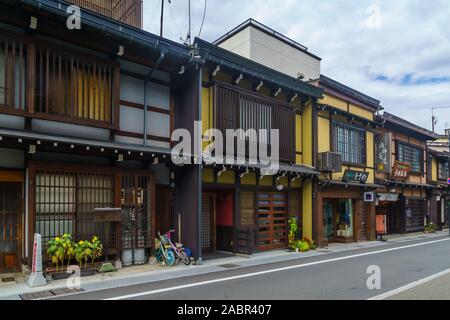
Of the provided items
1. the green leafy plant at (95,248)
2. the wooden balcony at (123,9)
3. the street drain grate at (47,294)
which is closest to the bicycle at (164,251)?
the green leafy plant at (95,248)

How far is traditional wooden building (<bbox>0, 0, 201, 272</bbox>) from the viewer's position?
9758mm

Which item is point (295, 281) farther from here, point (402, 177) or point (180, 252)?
point (402, 177)

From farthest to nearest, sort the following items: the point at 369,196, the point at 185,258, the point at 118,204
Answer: the point at 369,196
the point at 185,258
the point at 118,204

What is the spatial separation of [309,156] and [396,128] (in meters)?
11.5

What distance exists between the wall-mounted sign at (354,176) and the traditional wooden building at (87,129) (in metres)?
10.2

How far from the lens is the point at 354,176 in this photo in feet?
66.7

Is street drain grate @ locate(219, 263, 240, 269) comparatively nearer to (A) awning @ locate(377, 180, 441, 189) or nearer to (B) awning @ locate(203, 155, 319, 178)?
(B) awning @ locate(203, 155, 319, 178)

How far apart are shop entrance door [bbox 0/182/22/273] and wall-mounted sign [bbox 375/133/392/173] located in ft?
65.5

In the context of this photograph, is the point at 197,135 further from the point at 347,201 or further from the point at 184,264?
the point at 347,201

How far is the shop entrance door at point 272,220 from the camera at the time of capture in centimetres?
1600

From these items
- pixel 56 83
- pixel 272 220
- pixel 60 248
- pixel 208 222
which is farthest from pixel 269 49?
pixel 60 248

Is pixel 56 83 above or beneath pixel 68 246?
above

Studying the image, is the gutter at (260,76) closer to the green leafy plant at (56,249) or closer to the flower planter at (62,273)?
the green leafy plant at (56,249)

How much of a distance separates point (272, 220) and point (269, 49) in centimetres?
941
